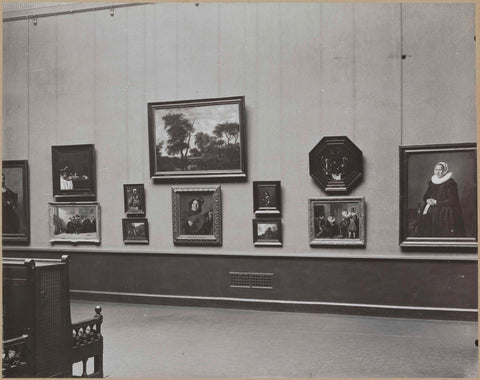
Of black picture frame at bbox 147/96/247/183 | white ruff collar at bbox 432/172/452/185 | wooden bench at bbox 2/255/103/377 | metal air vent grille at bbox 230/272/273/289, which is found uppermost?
black picture frame at bbox 147/96/247/183

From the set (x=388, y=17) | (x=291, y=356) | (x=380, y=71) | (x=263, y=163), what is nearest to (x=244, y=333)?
(x=291, y=356)

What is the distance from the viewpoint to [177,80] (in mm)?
A: 13211

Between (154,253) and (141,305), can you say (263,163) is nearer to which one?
(154,253)

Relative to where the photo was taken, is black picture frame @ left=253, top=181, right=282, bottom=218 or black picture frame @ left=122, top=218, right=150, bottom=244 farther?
black picture frame @ left=122, top=218, right=150, bottom=244

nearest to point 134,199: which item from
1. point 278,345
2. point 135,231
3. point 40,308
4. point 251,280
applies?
point 135,231

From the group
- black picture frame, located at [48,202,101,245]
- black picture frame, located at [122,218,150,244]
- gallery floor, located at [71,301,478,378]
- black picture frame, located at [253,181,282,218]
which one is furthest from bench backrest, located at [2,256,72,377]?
black picture frame, located at [48,202,101,245]

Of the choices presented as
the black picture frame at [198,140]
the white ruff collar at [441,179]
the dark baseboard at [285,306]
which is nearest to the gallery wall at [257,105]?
the dark baseboard at [285,306]

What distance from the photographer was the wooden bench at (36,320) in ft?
20.9

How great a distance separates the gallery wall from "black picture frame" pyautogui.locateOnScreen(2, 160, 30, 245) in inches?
8.8

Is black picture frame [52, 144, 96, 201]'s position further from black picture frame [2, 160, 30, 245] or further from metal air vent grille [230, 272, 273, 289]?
metal air vent grille [230, 272, 273, 289]

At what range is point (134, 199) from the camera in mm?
13570

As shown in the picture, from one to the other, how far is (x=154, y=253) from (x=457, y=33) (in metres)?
7.80

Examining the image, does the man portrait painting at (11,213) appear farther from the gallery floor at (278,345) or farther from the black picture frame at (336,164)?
the black picture frame at (336,164)

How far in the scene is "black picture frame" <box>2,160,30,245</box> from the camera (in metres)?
14.7
